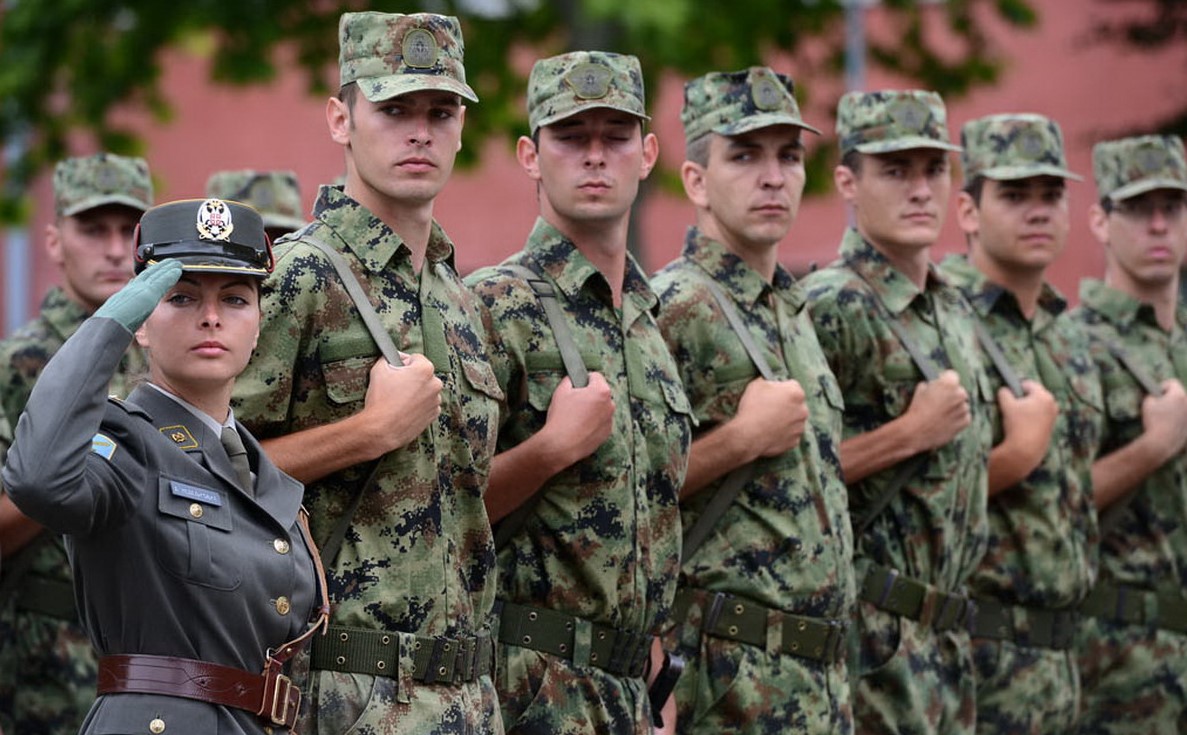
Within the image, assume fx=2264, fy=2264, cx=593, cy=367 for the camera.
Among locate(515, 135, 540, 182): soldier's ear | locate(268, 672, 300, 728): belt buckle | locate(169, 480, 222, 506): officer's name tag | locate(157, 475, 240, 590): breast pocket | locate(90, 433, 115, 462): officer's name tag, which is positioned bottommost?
locate(268, 672, 300, 728): belt buckle

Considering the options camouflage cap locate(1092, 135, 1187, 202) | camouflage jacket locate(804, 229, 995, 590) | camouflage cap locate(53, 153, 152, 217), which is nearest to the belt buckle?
camouflage jacket locate(804, 229, 995, 590)

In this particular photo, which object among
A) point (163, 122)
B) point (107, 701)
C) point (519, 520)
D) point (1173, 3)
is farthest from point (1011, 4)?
point (107, 701)

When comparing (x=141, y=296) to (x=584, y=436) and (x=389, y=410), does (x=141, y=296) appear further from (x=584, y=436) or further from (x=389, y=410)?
(x=584, y=436)

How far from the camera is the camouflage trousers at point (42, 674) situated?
24.7 ft

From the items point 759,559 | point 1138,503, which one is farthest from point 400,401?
point 1138,503

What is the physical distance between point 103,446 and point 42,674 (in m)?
3.35

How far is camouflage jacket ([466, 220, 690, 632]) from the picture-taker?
615 centimetres

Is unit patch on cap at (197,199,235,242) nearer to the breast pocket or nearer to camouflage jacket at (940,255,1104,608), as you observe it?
the breast pocket

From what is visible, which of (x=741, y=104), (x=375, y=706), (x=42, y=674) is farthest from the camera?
(x=42, y=674)

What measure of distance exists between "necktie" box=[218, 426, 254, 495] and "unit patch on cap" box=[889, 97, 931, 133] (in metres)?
3.74

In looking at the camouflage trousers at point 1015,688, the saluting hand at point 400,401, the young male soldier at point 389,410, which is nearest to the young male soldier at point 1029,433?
the camouflage trousers at point 1015,688

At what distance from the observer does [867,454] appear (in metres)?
7.45

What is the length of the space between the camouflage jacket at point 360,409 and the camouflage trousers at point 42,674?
239 cm

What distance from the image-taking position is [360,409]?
5.43m
